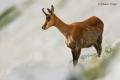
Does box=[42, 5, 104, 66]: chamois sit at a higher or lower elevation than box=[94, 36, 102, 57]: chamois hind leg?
higher

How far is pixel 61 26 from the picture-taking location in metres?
1.77

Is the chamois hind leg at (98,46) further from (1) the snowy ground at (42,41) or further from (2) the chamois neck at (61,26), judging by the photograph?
(2) the chamois neck at (61,26)

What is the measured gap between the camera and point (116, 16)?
176 cm

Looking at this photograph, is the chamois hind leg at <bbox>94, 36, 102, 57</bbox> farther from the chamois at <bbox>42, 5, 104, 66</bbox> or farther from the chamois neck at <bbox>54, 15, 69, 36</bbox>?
the chamois neck at <bbox>54, 15, 69, 36</bbox>

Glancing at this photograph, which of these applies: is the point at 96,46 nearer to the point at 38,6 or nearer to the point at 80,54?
the point at 80,54

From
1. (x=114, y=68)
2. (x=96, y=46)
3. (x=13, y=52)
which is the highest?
(x=13, y=52)

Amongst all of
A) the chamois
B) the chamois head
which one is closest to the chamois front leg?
the chamois

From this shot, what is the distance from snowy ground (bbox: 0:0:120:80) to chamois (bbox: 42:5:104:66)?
0.02 m

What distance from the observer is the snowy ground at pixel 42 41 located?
1.75 meters

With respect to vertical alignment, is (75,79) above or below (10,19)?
below

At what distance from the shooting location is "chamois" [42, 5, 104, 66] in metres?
1.75

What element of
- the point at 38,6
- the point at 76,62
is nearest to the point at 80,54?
the point at 76,62

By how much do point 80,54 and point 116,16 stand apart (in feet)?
0.77

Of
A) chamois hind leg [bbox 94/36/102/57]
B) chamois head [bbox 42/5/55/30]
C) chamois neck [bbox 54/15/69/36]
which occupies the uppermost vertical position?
chamois head [bbox 42/5/55/30]
